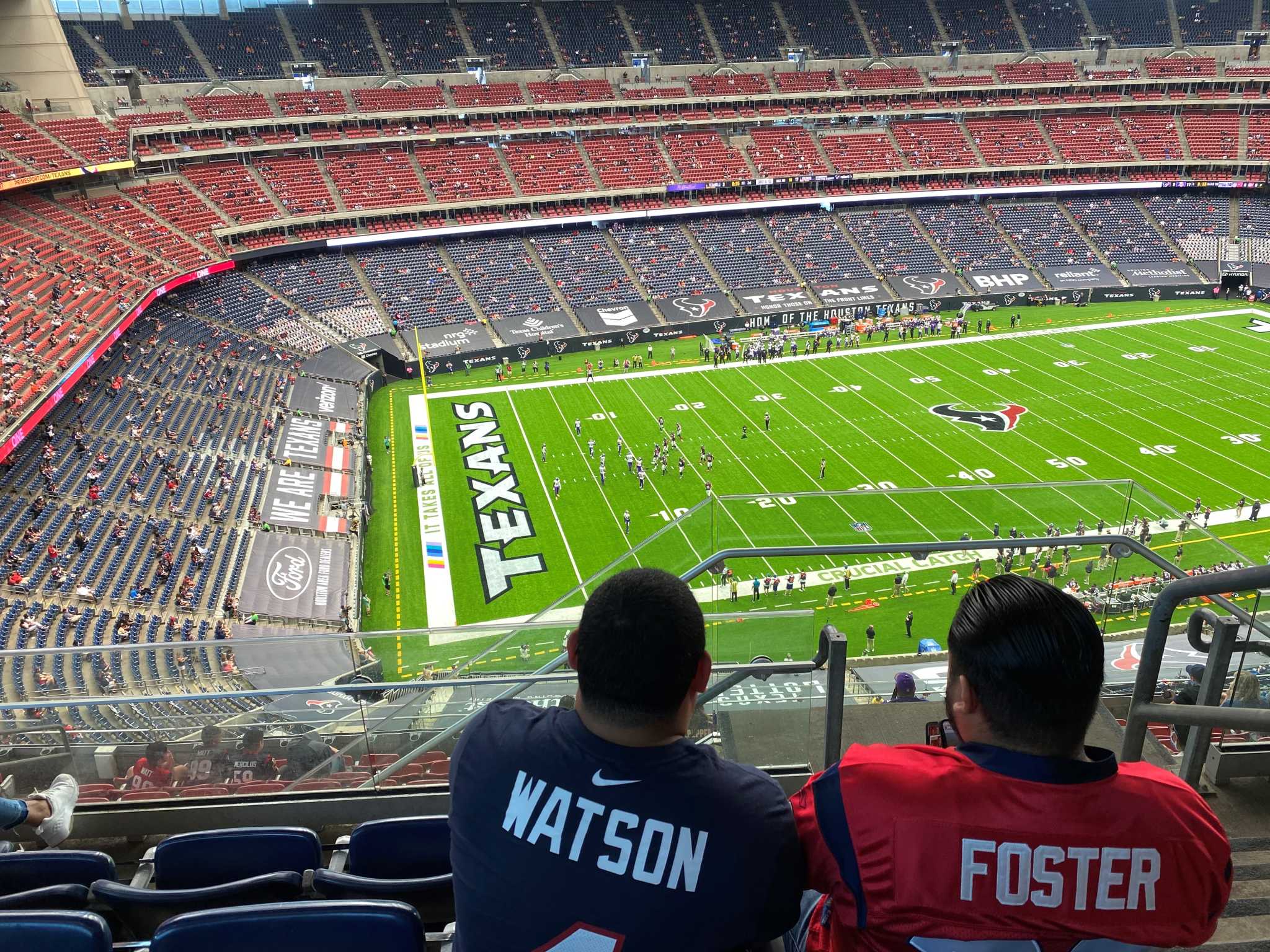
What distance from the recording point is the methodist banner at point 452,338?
46281 mm

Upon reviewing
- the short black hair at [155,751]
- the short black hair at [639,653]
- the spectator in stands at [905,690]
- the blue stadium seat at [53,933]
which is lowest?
the spectator in stands at [905,690]

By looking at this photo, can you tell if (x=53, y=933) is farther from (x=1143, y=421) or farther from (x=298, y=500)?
(x=1143, y=421)

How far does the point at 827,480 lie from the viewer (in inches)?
1336

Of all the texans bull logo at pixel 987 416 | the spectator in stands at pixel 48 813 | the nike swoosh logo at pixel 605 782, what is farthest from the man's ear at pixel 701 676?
the texans bull logo at pixel 987 416

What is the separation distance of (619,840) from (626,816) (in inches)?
2.4

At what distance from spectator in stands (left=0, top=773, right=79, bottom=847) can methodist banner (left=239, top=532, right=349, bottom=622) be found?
21.3 meters

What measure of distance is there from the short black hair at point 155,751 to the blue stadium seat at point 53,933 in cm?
220

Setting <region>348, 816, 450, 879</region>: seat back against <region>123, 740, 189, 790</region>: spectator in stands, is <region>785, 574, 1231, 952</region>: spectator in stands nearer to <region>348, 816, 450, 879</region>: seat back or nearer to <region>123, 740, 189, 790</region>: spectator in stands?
<region>348, 816, 450, 879</region>: seat back

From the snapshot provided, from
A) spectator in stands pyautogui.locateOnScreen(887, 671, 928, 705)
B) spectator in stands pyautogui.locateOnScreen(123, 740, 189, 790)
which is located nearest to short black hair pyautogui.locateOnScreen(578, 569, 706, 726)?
spectator in stands pyautogui.locateOnScreen(887, 671, 928, 705)

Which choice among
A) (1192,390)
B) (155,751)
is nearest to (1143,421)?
(1192,390)

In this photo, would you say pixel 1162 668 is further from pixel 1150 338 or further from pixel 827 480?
pixel 1150 338

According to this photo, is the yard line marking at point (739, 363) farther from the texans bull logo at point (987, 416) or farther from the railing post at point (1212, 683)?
the railing post at point (1212, 683)

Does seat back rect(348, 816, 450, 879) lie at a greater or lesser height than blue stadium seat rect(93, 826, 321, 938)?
lesser

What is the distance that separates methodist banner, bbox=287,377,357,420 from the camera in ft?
123
